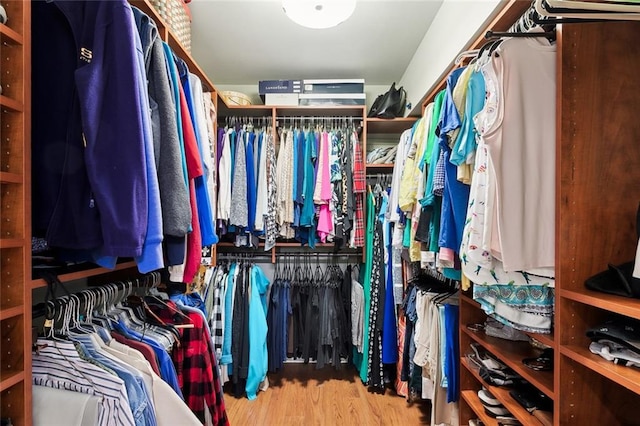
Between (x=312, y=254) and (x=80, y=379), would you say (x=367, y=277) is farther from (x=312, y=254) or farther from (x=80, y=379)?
(x=80, y=379)

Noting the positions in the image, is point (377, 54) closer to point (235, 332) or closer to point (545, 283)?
point (545, 283)

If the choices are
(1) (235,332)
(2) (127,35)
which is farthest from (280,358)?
(2) (127,35)

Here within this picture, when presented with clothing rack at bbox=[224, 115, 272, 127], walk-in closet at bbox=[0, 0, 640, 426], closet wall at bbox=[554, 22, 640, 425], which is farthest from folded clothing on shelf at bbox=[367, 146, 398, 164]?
closet wall at bbox=[554, 22, 640, 425]

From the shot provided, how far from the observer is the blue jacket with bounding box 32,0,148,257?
729mm

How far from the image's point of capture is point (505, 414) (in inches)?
45.8

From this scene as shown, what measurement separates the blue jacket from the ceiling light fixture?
2.80ft

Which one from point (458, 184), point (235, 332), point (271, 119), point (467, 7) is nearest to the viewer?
point (458, 184)

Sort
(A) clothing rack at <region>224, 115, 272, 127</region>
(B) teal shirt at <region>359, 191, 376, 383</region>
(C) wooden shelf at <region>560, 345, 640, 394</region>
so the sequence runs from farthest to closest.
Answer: (A) clothing rack at <region>224, 115, 272, 127</region> → (B) teal shirt at <region>359, 191, 376, 383</region> → (C) wooden shelf at <region>560, 345, 640, 394</region>

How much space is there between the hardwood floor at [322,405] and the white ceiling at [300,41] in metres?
2.41

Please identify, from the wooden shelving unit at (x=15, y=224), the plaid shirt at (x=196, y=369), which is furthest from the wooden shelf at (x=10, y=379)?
the plaid shirt at (x=196, y=369)

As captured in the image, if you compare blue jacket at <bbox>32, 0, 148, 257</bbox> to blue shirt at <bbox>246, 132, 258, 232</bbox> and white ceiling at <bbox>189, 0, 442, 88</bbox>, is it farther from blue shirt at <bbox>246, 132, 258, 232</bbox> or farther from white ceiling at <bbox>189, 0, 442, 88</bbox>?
blue shirt at <bbox>246, 132, 258, 232</bbox>

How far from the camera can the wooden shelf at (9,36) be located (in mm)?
678

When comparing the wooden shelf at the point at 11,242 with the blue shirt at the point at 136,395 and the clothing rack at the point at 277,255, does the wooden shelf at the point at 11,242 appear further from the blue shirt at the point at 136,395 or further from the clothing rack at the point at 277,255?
the clothing rack at the point at 277,255

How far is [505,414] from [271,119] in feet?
7.60
